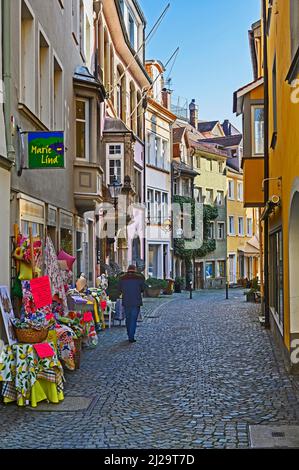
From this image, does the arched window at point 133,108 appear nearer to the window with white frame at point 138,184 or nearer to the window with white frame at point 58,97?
the window with white frame at point 138,184

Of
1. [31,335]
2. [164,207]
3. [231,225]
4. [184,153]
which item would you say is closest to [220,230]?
[231,225]

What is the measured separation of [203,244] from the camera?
4375 cm

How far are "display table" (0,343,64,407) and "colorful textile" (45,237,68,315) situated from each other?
2860mm

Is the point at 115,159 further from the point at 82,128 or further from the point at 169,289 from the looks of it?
the point at 169,289

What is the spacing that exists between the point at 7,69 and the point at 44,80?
369 centimetres

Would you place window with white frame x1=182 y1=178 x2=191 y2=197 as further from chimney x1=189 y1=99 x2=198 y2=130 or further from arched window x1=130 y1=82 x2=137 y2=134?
chimney x1=189 y1=99 x2=198 y2=130

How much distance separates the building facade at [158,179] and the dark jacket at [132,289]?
19.2 m

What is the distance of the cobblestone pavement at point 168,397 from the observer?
6473 millimetres

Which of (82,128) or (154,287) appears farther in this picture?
(154,287)

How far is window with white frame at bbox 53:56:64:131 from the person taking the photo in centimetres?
1390

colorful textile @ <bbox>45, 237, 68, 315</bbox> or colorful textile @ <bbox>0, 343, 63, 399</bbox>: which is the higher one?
colorful textile @ <bbox>45, 237, 68, 315</bbox>

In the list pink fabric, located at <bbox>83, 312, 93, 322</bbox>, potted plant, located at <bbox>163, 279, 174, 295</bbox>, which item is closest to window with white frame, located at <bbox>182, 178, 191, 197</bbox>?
potted plant, located at <bbox>163, 279, 174, 295</bbox>

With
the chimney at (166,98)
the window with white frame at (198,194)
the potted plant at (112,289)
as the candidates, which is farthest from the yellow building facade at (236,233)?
the potted plant at (112,289)
